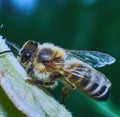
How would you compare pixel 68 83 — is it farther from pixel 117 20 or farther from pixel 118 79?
pixel 117 20

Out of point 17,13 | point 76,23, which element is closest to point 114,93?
point 76,23

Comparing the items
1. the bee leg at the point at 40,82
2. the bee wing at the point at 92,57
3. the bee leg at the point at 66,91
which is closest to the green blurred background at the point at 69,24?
the bee wing at the point at 92,57

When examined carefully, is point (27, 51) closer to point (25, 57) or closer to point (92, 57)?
point (25, 57)

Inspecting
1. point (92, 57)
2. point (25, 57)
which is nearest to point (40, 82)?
point (25, 57)

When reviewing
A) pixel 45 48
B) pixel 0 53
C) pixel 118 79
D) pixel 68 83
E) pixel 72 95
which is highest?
pixel 0 53

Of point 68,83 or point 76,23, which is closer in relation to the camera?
point 68,83

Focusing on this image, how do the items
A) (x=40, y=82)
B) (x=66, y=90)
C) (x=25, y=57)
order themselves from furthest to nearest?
(x=66, y=90), (x=25, y=57), (x=40, y=82)

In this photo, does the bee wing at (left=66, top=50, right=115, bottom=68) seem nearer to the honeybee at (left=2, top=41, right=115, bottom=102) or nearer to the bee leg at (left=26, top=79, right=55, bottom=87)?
the honeybee at (left=2, top=41, right=115, bottom=102)
